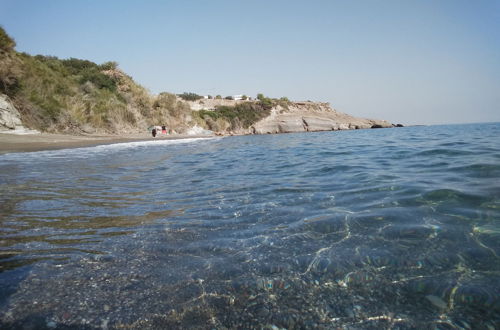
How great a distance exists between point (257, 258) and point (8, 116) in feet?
62.0

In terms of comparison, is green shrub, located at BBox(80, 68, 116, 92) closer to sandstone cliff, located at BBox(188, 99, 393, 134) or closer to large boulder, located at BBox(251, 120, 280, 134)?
sandstone cliff, located at BBox(188, 99, 393, 134)

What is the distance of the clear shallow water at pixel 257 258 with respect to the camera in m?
1.57

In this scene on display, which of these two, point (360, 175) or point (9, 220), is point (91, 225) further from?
point (360, 175)

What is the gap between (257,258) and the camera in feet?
7.25

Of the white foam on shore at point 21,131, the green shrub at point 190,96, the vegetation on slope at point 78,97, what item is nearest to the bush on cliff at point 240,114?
the vegetation on slope at point 78,97

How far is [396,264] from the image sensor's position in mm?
2066

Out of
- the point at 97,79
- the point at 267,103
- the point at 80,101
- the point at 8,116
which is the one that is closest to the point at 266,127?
the point at 267,103

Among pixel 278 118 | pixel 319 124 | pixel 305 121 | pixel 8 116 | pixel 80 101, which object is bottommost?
pixel 8 116

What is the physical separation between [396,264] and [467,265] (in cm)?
48

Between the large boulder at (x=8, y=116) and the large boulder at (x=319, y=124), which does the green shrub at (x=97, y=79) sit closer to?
the large boulder at (x=8, y=116)

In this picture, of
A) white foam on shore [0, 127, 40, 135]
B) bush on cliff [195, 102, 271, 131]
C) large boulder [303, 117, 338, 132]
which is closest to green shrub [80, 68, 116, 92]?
white foam on shore [0, 127, 40, 135]

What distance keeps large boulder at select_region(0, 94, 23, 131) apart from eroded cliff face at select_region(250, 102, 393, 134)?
1610 inches

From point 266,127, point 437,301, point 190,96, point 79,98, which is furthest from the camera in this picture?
point 190,96

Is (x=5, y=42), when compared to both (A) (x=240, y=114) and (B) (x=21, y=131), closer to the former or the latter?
(B) (x=21, y=131)
